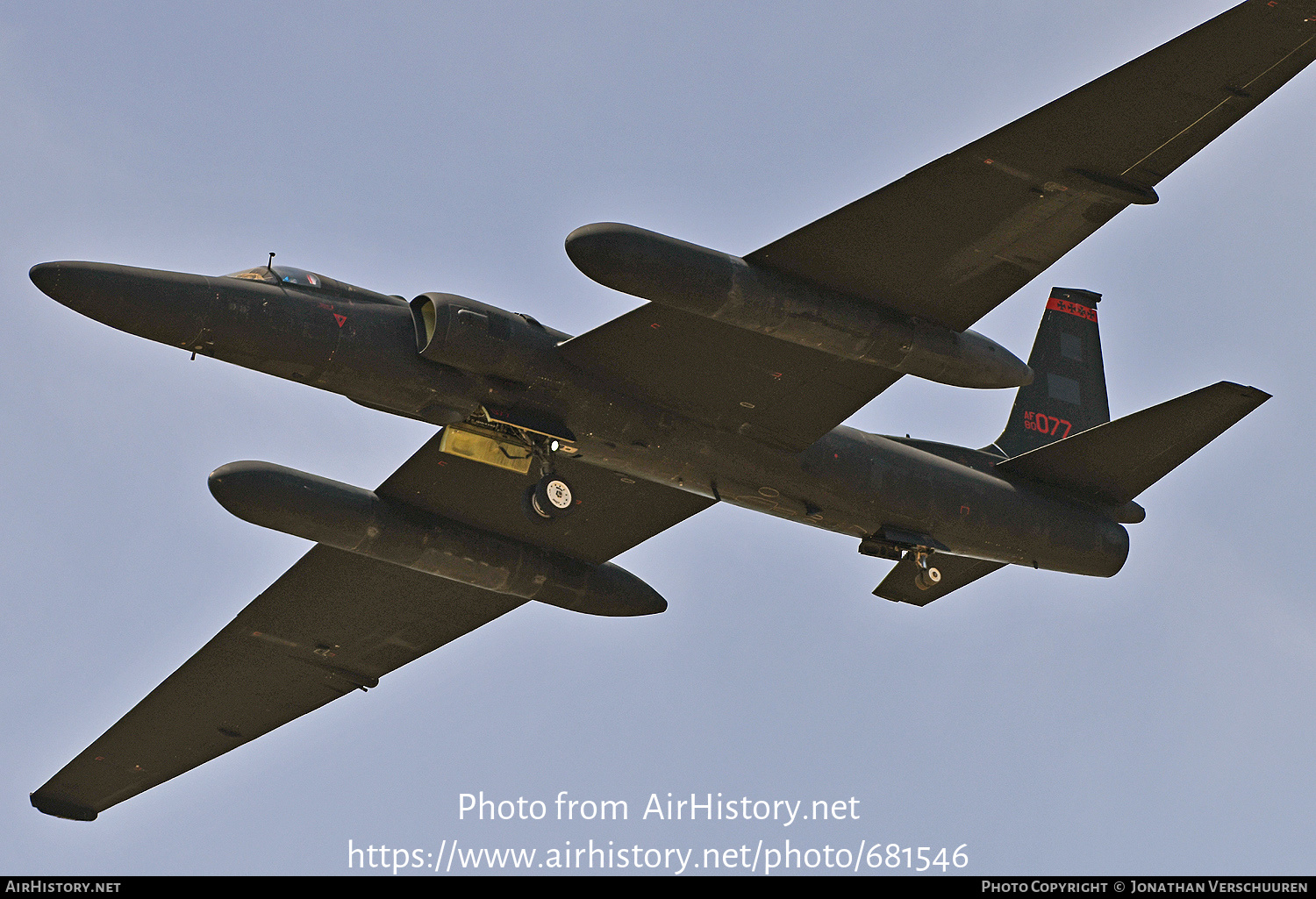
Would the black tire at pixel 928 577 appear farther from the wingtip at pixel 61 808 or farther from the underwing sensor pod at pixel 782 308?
the wingtip at pixel 61 808

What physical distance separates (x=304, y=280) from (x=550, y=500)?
4158mm

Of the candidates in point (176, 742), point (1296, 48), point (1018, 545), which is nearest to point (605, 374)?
point (1018, 545)

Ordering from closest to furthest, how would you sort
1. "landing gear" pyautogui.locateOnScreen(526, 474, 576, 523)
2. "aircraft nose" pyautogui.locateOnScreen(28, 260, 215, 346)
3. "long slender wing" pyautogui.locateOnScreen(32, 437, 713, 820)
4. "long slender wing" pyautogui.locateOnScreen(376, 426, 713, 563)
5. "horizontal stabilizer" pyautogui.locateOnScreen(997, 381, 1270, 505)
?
"aircraft nose" pyautogui.locateOnScreen(28, 260, 215, 346) < "landing gear" pyautogui.locateOnScreen(526, 474, 576, 523) < "horizontal stabilizer" pyautogui.locateOnScreen(997, 381, 1270, 505) < "long slender wing" pyautogui.locateOnScreen(376, 426, 713, 563) < "long slender wing" pyautogui.locateOnScreen(32, 437, 713, 820)

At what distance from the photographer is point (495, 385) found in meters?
21.3

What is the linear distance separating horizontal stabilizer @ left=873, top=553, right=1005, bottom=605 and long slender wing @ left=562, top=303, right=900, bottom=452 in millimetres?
3867

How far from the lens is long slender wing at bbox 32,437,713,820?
2556cm

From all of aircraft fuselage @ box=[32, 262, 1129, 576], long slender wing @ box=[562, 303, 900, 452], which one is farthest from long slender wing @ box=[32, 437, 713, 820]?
long slender wing @ box=[562, 303, 900, 452]

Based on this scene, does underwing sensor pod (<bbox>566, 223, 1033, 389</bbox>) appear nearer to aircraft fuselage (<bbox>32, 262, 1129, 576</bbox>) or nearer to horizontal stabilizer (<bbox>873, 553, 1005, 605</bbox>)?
aircraft fuselage (<bbox>32, 262, 1129, 576</bbox>)

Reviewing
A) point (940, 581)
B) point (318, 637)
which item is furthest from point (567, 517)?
point (940, 581)

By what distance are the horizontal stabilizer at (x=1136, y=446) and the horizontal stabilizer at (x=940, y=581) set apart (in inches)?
69.2

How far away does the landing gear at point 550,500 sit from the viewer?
21.3 m

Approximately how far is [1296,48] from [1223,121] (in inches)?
45.0

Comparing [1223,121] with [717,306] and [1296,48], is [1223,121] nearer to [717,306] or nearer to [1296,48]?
Answer: [1296,48]

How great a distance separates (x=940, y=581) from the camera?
26.1m
